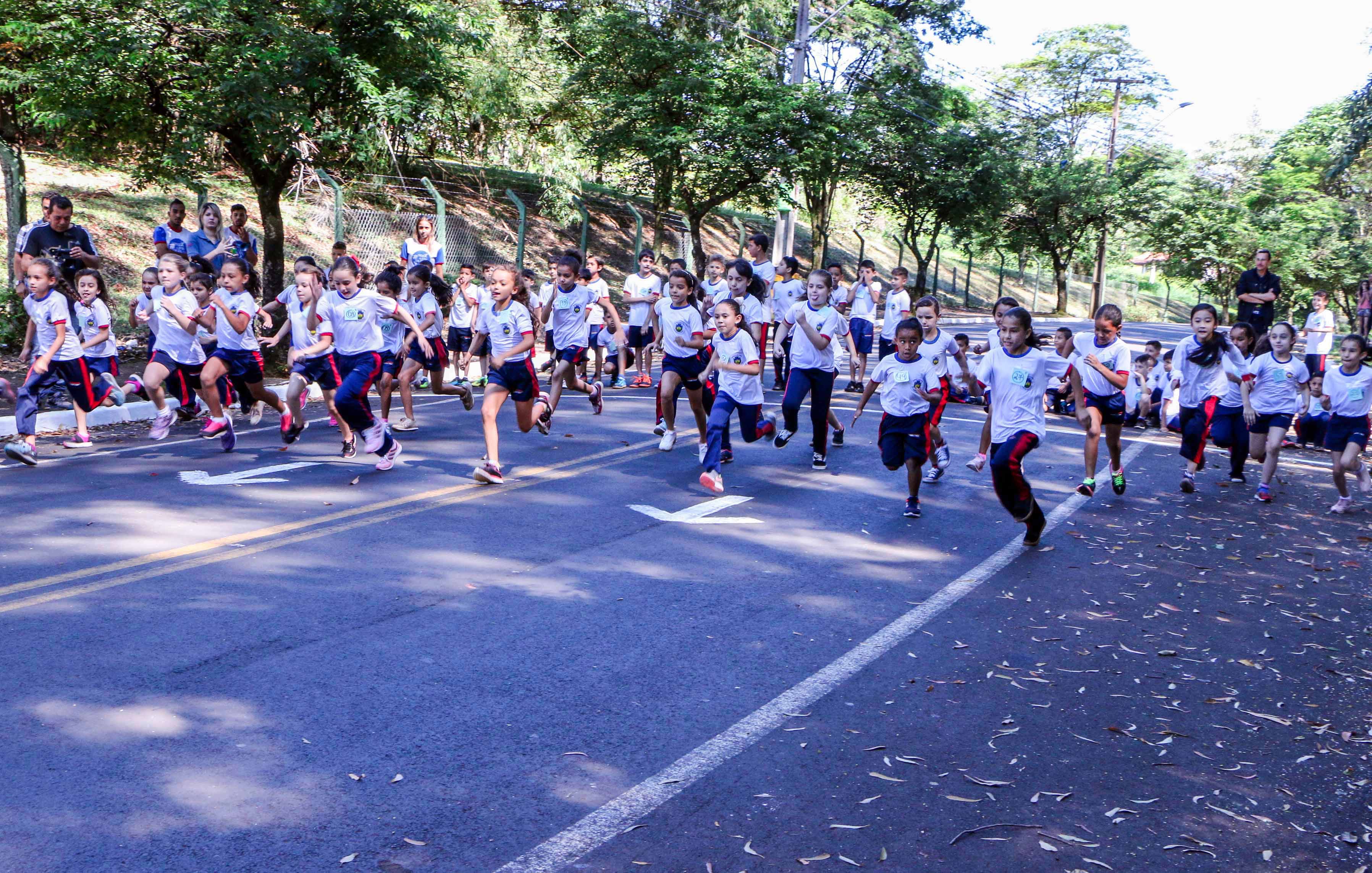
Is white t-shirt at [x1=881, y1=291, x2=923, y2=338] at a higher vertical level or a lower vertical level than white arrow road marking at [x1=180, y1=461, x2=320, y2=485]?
higher

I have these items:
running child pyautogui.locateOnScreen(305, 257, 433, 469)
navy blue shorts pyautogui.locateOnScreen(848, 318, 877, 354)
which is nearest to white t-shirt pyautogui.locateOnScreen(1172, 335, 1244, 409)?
navy blue shorts pyautogui.locateOnScreen(848, 318, 877, 354)

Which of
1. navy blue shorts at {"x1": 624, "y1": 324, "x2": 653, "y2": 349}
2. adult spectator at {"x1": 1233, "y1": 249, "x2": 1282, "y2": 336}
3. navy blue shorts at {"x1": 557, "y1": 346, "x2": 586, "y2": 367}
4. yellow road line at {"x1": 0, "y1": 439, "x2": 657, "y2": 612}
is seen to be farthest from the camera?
navy blue shorts at {"x1": 624, "y1": 324, "x2": 653, "y2": 349}

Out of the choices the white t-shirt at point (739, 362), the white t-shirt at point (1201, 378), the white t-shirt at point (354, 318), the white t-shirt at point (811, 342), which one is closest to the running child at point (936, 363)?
the white t-shirt at point (811, 342)

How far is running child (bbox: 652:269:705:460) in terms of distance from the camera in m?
→ 10.4

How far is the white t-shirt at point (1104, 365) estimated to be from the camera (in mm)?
9688

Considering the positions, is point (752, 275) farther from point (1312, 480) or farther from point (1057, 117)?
point (1057, 117)

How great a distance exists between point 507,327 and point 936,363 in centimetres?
363

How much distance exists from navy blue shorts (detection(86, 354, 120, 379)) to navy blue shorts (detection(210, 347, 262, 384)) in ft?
3.59

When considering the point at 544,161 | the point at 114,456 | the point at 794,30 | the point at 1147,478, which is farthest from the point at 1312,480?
the point at 794,30

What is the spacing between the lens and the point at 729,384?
9906mm

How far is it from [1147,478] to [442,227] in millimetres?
14660

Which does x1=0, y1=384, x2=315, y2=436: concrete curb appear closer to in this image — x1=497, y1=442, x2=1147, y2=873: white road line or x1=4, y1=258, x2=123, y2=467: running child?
x1=4, y1=258, x2=123, y2=467: running child

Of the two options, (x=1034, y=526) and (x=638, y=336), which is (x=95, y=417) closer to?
(x=638, y=336)

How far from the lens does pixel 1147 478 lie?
11.3 meters
